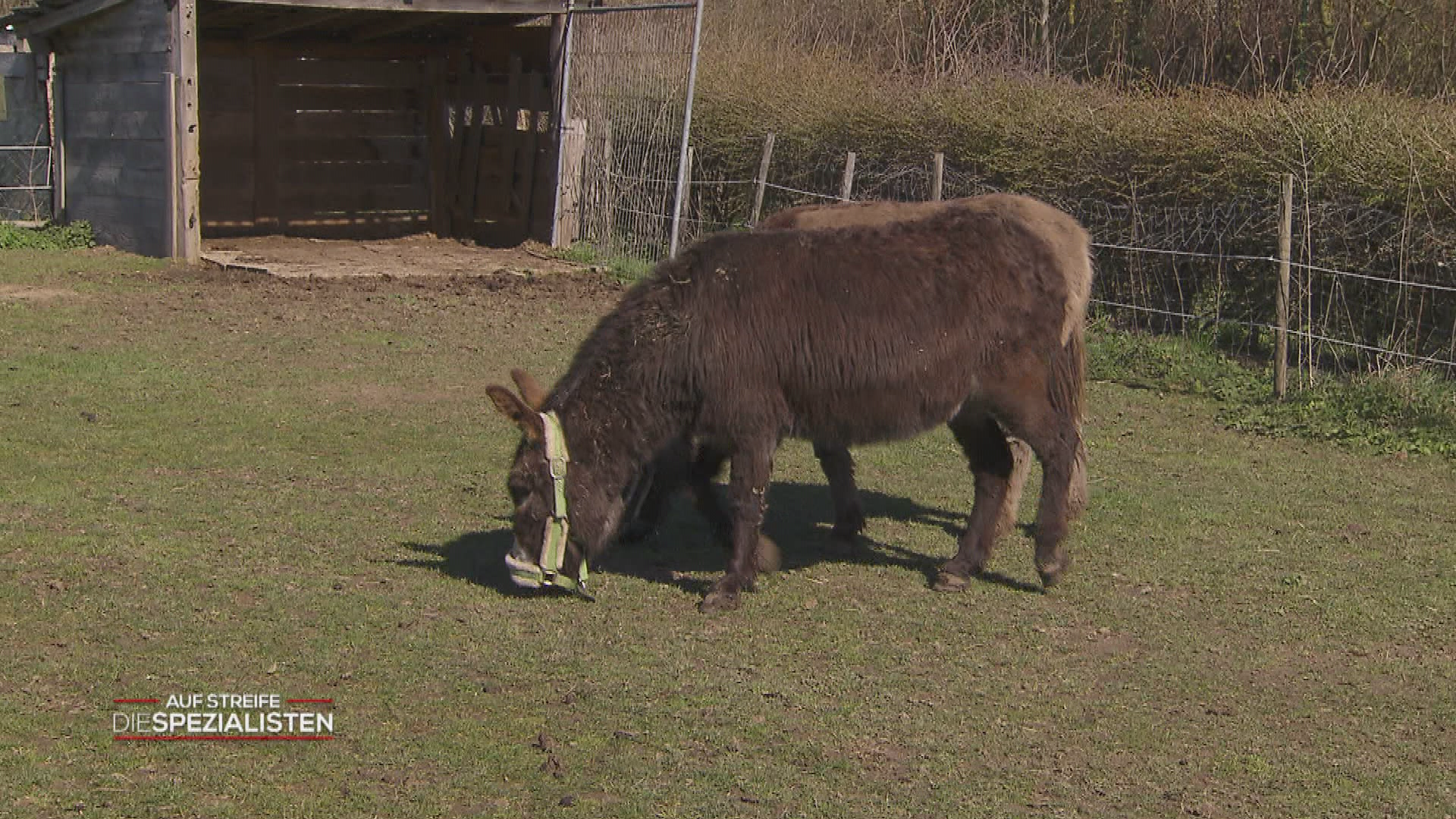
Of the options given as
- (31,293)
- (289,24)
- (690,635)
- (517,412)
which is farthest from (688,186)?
(690,635)

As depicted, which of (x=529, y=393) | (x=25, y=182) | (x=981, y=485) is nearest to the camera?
(x=529, y=393)

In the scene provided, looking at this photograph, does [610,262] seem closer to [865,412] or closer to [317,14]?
[317,14]

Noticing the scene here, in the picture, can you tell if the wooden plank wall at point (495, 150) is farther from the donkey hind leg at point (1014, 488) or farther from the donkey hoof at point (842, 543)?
the donkey hoof at point (842, 543)

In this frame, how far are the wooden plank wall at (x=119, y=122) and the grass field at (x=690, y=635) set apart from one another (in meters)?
6.74

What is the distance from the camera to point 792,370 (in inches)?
260

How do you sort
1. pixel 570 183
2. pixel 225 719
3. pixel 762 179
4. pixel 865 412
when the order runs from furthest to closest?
pixel 570 183
pixel 762 179
pixel 865 412
pixel 225 719

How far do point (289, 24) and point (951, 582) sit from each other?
14469 millimetres

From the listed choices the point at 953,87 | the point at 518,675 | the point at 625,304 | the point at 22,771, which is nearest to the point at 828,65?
the point at 953,87

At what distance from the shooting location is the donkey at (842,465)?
7215 mm

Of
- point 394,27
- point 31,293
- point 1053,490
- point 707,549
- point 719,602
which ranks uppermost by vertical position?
point 394,27

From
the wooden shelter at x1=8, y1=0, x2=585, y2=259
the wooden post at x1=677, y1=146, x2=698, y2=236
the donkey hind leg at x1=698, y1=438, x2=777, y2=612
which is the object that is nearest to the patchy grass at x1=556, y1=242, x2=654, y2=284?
the wooden post at x1=677, y1=146, x2=698, y2=236

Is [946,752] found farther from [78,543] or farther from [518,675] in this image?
[78,543]

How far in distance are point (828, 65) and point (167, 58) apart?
321 inches

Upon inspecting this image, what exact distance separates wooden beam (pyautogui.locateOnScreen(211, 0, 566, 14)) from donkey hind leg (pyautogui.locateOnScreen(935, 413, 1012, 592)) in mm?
11635
